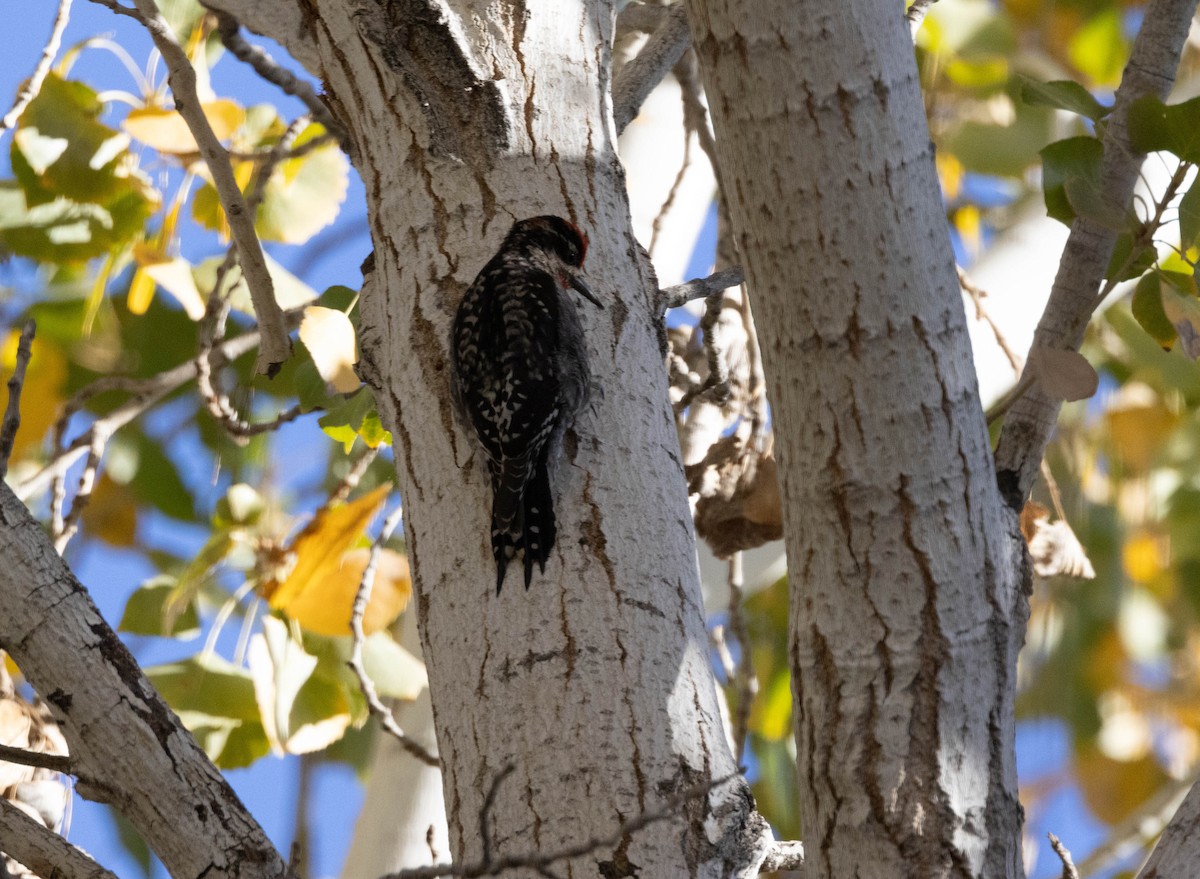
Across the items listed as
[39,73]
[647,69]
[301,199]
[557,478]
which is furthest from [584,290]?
[301,199]

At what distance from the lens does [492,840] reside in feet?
5.00

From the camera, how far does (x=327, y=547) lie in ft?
8.86

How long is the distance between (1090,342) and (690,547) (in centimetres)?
392

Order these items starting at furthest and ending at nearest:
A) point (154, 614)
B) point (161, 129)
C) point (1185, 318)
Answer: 1. point (154, 614)
2. point (161, 129)
3. point (1185, 318)

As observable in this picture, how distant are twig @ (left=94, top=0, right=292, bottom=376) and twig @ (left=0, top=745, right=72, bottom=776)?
2.74 feet

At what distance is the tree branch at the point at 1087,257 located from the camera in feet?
5.78

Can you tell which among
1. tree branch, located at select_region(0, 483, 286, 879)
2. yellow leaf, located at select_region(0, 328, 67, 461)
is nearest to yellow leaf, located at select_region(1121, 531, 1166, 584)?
yellow leaf, located at select_region(0, 328, 67, 461)

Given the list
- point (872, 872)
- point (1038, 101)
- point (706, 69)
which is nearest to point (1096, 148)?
point (1038, 101)

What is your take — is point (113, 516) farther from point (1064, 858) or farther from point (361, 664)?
point (1064, 858)

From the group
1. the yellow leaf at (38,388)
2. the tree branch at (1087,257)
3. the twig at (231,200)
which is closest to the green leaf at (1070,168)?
the tree branch at (1087,257)

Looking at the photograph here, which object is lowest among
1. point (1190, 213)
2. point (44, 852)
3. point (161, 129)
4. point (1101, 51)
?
point (44, 852)

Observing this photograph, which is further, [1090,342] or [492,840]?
[1090,342]

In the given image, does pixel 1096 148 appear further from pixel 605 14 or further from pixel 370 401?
pixel 370 401

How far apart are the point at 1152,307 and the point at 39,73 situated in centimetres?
217
